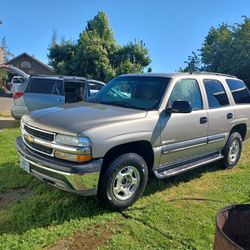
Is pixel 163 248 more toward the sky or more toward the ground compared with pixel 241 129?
more toward the ground

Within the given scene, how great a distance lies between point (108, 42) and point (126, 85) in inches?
1059

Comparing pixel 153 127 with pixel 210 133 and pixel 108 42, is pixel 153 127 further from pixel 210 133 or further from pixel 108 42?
pixel 108 42

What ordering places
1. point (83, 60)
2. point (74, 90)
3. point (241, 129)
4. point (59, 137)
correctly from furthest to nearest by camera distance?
1. point (83, 60)
2. point (74, 90)
3. point (241, 129)
4. point (59, 137)

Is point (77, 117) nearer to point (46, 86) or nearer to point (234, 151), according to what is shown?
point (234, 151)

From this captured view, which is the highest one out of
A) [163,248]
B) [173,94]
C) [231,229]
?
[173,94]

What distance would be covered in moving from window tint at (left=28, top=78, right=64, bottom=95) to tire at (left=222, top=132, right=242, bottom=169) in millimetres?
5715

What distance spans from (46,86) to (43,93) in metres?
0.25

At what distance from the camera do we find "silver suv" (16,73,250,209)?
12.9 feet

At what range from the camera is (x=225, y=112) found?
6078 millimetres

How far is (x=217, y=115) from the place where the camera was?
584cm

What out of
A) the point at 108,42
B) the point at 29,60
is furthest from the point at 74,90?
the point at 29,60

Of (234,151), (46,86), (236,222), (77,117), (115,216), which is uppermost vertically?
(46,86)

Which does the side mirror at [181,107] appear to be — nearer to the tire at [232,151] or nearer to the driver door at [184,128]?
the driver door at [184,128]

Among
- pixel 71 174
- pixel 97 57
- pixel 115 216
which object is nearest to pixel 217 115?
pixel 115 216
